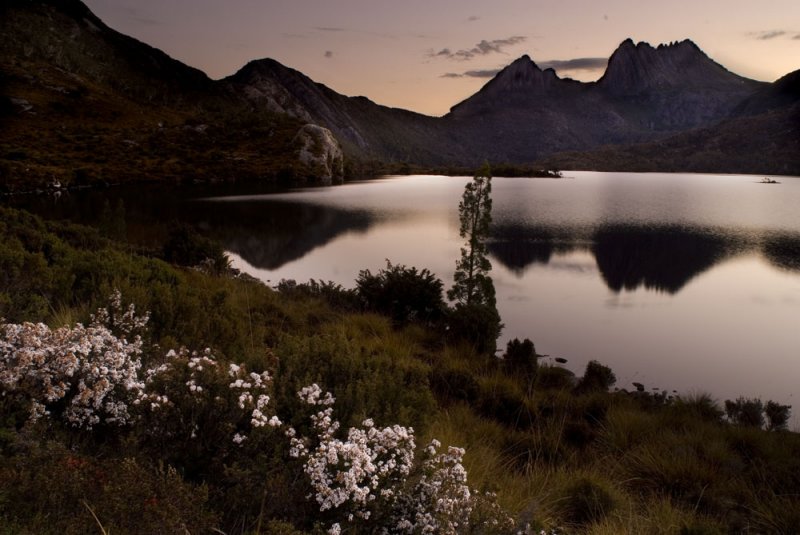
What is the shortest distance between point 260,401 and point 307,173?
90.7 m

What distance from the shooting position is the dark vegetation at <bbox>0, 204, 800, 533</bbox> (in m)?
2.62

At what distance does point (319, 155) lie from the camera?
9694 cm

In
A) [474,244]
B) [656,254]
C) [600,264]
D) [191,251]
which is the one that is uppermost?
[474,244]

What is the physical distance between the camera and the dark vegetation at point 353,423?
8.61 ft

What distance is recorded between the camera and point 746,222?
4719 cm

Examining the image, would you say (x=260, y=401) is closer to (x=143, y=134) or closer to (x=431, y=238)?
(x=431, y=238)

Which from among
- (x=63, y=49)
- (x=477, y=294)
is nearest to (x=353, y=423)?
(x=477, y=294)

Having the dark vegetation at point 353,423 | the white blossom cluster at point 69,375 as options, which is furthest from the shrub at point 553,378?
the white blossom cluster at point 69,375

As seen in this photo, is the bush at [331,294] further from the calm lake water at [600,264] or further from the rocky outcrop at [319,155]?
the rocky outcrop at [319,155]

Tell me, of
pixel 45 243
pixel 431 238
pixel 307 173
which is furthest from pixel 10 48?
pixel 45 243

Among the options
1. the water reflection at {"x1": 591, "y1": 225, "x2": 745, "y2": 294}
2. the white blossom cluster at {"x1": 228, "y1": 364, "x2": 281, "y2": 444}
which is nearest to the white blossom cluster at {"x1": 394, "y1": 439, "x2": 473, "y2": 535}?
the white blossom cluster at {"x1": 228, "y1": 364, "x2": 281, "y2": 444}

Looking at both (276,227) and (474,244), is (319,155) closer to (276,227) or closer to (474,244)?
(276,227)

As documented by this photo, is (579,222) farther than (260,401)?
Yes

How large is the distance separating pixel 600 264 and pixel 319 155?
3000 inches
